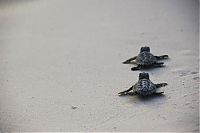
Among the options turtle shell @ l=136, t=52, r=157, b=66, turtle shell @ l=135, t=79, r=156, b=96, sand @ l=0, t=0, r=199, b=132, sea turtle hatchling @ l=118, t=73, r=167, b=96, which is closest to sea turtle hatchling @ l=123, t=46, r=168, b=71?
turtle shell @ l=136, t=52, r=157, b=66

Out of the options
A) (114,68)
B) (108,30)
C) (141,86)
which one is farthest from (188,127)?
(108,30)

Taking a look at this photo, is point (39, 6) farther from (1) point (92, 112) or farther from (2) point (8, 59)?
(1) point (92, 112)

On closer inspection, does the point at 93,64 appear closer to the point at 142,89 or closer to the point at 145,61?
the point at 145,61

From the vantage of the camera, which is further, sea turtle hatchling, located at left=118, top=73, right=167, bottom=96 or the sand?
sea turtle hatchling, located at left=118, top=73, right=167, bottom=96

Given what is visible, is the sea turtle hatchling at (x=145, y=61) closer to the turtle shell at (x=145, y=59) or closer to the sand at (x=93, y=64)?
the turtle shell at (x=145, y=59)

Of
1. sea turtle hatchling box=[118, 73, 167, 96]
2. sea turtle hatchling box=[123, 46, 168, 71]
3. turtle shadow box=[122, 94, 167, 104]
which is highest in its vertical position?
sea turtle hatchling box=[123, 46, 168, 71]

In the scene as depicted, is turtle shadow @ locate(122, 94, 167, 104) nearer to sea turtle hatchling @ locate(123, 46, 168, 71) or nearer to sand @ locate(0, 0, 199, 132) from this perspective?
sand @ locate(0, 0, 199, 132)

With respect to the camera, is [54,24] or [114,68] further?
[54,24]

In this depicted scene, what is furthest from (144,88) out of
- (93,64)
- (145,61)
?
(93,64)
